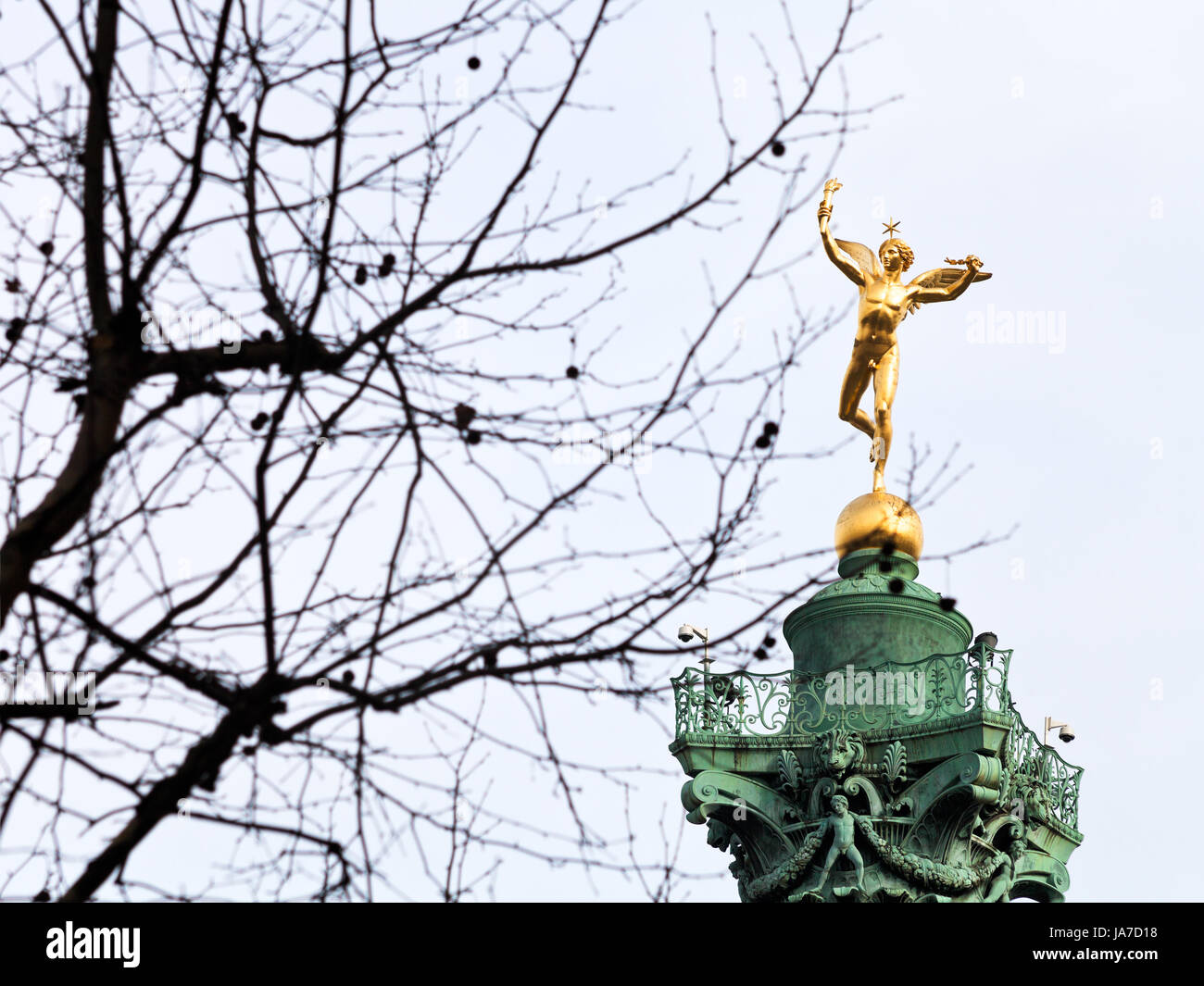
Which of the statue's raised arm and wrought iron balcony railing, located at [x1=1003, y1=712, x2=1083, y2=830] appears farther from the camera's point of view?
the statue's raised arm

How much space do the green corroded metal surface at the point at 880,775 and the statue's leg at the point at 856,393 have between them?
277cm

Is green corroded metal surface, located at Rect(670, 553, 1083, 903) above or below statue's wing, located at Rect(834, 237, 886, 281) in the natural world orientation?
below

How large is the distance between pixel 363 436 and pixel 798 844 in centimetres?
1456

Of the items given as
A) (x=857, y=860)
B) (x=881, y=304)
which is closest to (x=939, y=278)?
(x=881, y=304)

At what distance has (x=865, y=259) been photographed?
972 inches

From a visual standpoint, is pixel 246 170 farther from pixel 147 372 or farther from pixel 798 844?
pixel 798 844

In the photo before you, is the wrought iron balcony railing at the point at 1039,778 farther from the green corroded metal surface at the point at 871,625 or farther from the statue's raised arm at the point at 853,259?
the statue's raised arm at the point at 853,259

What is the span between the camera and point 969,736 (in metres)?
21.2

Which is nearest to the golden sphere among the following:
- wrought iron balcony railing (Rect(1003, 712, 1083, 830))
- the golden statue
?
the golden statue

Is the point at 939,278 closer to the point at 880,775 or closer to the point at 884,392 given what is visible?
the point at 884,392

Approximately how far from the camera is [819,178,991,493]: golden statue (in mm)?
24562

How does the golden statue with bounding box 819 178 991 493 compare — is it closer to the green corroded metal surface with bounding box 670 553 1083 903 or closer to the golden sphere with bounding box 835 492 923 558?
the golden sphere with bounding box 835 492 923 558

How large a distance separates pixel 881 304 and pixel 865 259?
628 millimetres

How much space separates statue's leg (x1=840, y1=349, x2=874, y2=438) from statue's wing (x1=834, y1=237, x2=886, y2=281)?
106cm
